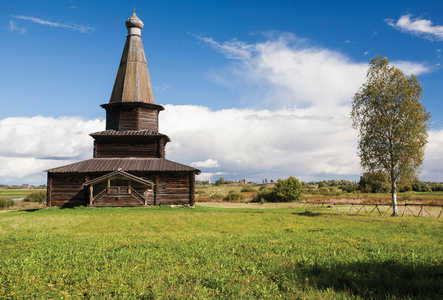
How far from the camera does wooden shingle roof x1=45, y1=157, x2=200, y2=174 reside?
97.2ft

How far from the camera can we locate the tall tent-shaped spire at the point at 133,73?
1336 inches

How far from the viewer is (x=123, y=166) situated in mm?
30531

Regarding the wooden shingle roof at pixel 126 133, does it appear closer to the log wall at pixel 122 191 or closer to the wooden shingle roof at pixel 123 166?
the wooden shingle roof at pixel 123 166

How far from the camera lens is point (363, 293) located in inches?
239

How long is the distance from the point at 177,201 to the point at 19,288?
24.2 m

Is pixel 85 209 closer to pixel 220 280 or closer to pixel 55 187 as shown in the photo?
pixel 55 187

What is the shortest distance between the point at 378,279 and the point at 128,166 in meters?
27.1

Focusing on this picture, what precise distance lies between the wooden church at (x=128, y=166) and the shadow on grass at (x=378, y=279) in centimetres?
2312

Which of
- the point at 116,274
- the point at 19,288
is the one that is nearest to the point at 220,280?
the point at 116,274

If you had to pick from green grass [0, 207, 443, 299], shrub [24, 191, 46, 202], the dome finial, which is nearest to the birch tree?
green grass [0, 207, 443, 299]

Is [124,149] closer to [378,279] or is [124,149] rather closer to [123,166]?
[123,166]

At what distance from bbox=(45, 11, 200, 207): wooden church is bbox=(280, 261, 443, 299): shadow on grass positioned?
75.8ft

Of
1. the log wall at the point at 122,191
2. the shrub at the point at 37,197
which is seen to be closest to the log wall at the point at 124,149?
the log wall at the point at 122,191

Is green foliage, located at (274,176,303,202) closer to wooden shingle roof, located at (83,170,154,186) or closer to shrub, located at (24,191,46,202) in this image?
wooden shingle roof, located at (83,170,154,186)
